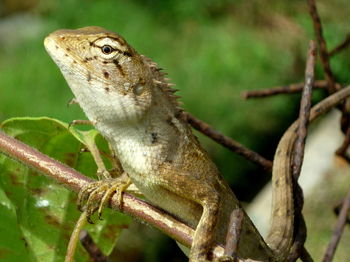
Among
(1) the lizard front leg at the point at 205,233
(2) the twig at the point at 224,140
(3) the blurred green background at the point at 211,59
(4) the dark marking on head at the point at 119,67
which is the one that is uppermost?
(4) the dark marking on head at the point at 119,67

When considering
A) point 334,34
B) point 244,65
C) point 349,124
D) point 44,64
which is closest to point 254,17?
point 244,65

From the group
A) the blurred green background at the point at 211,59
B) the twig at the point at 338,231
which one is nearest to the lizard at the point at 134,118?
the twig at the point at 338,231

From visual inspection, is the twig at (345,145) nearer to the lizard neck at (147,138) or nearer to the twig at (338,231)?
the twig at (338,231)

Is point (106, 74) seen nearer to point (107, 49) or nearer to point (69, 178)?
point (107, 49)

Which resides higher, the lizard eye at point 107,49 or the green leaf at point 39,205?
the lizard eye at point 107,49

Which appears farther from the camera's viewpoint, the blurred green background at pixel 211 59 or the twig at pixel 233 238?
the blurred green background at pixel 211 59

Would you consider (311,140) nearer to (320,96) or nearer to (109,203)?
(320,96)

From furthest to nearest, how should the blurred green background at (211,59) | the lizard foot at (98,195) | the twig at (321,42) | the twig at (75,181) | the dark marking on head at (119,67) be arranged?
the blurred green background at (211,59) → the twig at (321,42) → the dark marking on head at (119,67) → the lizard foot at (98,195) → the twig at (75,181)
